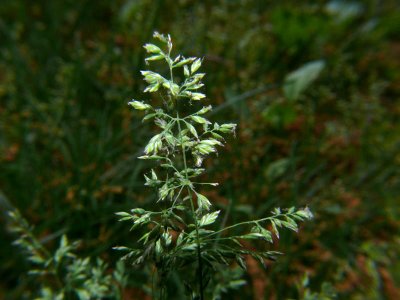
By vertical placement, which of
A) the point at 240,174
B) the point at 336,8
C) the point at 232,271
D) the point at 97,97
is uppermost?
the point at 336,8

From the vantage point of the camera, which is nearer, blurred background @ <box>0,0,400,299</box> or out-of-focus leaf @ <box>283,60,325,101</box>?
blurred background @ <box>0,0,400,299</box>

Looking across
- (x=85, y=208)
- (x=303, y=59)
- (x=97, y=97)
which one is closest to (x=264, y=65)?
(x=303, y=59)

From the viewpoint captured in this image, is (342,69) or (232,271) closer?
(232,271)

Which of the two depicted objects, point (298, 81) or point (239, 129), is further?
point (298, 81)

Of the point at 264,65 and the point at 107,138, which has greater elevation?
the point at 264,65

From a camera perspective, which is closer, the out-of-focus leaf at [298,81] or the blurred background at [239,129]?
the blurred background at [239,129]

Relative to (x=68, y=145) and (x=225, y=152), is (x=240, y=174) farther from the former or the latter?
(x=68, y=145)

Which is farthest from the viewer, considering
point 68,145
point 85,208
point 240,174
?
point 68,145

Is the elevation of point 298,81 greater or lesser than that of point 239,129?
greater
